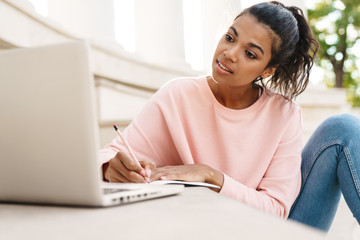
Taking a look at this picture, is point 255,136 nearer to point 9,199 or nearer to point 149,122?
point 149,122

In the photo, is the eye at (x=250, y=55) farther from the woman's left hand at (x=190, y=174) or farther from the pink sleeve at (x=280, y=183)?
the woman's left hand at (x=190, y=174)

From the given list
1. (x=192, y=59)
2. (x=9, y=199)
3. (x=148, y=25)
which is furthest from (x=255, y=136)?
(x=192, y=59)

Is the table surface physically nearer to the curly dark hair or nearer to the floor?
the curly dark hair

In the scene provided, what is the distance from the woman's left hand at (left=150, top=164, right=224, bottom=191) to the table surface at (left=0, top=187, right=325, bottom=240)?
1.25ft

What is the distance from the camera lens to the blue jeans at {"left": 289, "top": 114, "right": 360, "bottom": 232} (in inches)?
59.3

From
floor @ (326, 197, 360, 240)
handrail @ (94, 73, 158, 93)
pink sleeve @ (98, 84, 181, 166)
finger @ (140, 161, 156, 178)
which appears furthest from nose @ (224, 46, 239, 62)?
handrail @ (94, 73, 158, 93)

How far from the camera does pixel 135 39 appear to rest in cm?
430

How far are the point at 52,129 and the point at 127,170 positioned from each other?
53 cm

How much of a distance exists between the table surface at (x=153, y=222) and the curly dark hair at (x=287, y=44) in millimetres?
1077

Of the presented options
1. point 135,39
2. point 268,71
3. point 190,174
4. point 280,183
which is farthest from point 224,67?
point 135,39

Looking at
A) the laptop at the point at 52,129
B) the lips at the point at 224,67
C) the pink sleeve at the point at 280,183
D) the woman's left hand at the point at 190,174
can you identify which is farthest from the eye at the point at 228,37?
the laptop at the point at 52,129

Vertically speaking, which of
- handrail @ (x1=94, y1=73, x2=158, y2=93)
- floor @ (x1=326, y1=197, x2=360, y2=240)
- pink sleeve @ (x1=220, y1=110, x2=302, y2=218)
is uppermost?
handrail @ (x1=94, y1=73, x2=158, y2=93)

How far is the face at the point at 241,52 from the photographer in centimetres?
163

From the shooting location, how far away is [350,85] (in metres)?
13.8
